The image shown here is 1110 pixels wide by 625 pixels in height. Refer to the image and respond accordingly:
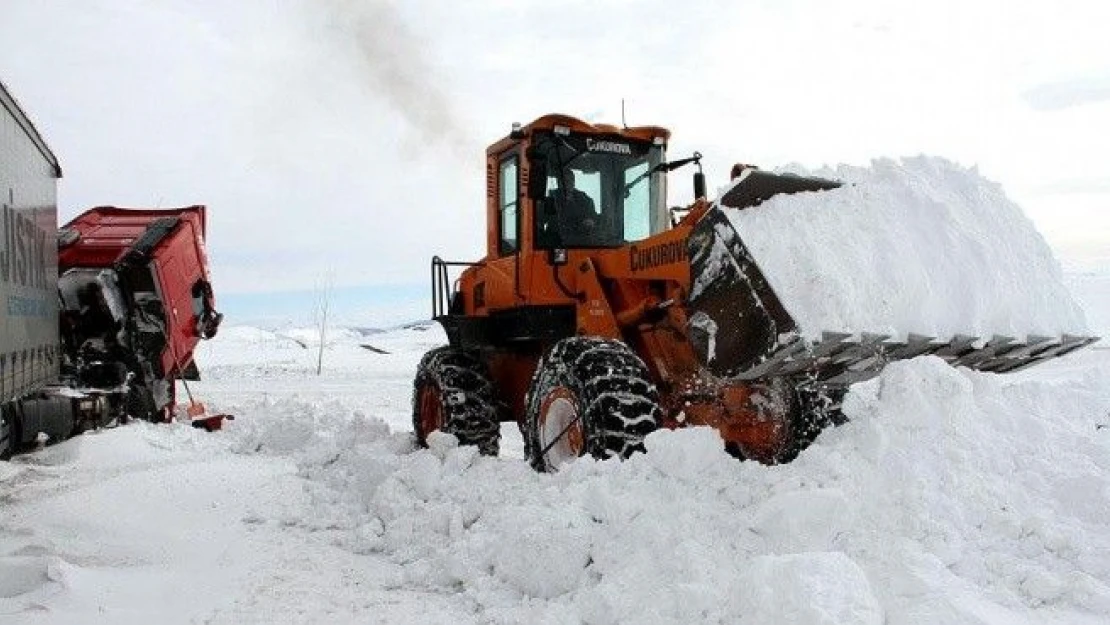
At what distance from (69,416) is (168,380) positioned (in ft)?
11.0

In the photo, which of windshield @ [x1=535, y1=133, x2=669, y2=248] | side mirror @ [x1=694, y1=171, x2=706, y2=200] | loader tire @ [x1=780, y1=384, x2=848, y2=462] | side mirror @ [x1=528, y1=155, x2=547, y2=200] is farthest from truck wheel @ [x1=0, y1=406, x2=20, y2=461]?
side mirror @ [x1=694, y1=171, x2=706, y2=200]

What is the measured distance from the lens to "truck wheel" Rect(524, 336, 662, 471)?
532 centimetres

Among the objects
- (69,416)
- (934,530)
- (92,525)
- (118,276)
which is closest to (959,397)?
(934,530)

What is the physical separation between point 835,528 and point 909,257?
1.61 metres

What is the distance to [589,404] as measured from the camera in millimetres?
5414

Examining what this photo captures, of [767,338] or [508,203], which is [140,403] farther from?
[767,338]

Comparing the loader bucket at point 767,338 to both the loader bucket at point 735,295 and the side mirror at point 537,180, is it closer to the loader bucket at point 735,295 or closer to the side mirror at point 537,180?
the loader bucket at point 735,295

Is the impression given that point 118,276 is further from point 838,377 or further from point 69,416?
point 838,377

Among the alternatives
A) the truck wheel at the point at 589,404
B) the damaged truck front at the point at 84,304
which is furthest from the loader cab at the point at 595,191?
the damaged truck front at the point at 84,304

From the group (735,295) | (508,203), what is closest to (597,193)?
(508,203)

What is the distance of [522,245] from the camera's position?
7535 millimetres

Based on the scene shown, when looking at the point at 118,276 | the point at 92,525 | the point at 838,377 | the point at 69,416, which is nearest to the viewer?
the point at 838,377

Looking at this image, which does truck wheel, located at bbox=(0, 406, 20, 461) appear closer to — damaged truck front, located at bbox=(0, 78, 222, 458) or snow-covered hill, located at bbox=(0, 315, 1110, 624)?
damaged truck front, located at bbox=(0, 78, 222, 458)

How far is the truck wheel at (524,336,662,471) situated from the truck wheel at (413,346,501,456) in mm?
1852
